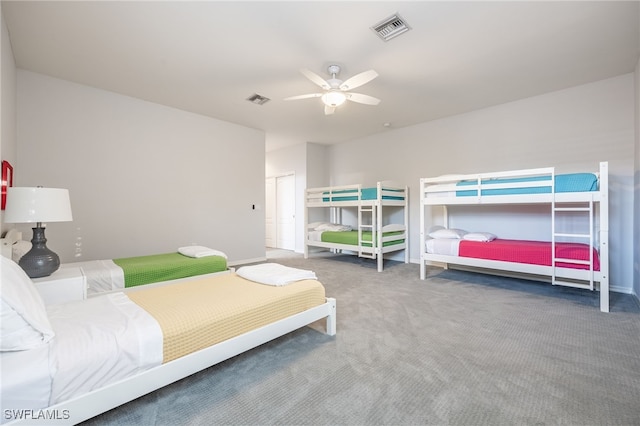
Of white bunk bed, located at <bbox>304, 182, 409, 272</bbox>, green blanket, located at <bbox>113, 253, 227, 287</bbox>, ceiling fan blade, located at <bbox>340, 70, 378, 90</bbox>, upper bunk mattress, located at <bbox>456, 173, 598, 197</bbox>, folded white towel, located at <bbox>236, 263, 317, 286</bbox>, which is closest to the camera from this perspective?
folded white towel, located at <bbox>236, 263, 317, 286</bbox>

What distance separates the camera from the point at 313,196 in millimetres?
6262

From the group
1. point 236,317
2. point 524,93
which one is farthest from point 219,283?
point 524,93

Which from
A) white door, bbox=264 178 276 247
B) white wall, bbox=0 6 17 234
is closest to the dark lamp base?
white wall, bbox=0 6 17 234

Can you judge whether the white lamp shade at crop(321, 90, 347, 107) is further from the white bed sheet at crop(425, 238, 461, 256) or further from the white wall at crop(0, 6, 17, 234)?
the white wall at crop(0, 6, 17, 234)

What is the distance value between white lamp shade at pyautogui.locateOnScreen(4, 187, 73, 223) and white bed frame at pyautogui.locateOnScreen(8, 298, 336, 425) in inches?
59.7

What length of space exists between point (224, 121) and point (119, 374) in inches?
184

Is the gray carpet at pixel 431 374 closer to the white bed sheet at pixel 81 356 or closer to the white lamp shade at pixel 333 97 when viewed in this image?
the white bed sheet at pixel 81 356

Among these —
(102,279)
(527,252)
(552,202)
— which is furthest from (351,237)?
(102,279)

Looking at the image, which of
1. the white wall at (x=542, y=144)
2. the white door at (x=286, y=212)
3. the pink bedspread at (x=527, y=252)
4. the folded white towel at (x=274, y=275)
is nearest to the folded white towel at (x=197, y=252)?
the folded white towel at (x=274, y=275)

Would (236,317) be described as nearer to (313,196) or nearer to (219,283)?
(219,283)

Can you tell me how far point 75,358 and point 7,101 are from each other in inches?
120

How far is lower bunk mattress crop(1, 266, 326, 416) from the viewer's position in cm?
113

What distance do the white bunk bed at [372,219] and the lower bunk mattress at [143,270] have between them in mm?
2516

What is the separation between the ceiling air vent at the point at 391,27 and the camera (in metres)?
2.45
